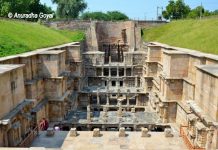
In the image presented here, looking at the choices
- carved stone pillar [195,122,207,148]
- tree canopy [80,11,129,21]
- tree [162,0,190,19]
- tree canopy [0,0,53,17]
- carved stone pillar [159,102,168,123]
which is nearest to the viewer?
carved stone pillar [195,122,207,148]

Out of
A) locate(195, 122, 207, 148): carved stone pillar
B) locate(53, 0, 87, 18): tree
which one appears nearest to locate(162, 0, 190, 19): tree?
locate(53, 0, 87, 18): tree

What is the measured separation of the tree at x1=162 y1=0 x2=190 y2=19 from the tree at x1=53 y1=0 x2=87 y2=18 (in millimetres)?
20526

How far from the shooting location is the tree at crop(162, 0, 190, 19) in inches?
2596

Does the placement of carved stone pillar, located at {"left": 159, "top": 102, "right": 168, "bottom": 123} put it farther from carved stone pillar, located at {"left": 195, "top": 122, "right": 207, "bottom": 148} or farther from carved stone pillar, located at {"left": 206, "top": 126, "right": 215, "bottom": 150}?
carved stone pillar, located at {"left": 206, "top": 126, "right": 215, "bottom": 150}

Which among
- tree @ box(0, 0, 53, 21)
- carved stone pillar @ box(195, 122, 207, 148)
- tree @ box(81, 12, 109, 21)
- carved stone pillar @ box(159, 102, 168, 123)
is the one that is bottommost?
carved stone pillar @ box(159, 102, 168, 123)

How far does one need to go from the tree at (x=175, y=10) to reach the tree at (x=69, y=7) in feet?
67.3

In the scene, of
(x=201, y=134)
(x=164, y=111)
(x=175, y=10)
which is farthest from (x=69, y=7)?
(x=201, y=134)

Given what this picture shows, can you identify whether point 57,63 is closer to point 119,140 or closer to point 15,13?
point 119,140

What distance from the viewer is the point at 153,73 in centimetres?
2903

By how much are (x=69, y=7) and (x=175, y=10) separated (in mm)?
25708

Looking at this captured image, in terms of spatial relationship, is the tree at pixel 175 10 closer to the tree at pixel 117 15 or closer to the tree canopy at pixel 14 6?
the tree at pixel 117 15

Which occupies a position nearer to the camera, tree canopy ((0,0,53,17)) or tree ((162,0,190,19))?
tree canopy ((0,0,53,17))

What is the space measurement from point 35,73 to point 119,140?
8673 millimetres

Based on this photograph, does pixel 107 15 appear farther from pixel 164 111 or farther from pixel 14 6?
pixel 164 111
